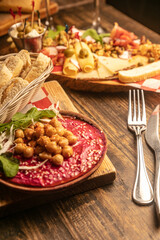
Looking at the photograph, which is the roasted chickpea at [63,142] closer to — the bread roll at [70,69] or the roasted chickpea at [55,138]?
the roasted chickpea at [55,138]

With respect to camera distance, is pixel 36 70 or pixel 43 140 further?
pixel 36 70

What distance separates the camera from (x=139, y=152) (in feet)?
4.30

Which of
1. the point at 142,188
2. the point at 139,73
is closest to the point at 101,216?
the point at 142,188

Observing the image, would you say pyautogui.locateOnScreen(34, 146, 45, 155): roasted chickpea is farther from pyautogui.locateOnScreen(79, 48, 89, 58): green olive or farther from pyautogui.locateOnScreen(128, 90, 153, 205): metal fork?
pyautogui.locateOnScreen(79, 48, 89, 58): green olive

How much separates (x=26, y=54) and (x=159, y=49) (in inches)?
36.7

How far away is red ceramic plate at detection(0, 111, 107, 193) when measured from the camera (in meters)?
1.08

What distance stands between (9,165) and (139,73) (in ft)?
3.40

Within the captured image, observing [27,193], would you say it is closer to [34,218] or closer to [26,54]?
[34,218]

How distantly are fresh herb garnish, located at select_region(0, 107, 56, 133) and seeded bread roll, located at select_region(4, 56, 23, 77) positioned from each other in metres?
0.28

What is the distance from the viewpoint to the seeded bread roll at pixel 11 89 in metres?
1.40

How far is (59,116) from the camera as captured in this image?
1.39 metres

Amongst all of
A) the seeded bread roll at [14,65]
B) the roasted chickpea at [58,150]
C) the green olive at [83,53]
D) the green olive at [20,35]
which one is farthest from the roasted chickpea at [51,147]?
the green olive at [20,35]

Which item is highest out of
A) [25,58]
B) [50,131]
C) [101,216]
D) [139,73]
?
[25,58]

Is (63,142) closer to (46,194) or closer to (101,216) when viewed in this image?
(46,194)
